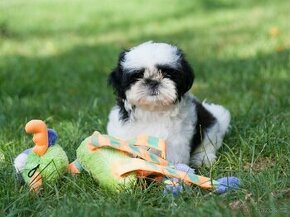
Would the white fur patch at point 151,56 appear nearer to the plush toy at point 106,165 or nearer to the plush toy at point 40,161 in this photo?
the plush toy at point 106,165

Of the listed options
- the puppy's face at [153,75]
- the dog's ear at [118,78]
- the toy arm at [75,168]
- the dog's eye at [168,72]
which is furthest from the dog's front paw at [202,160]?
the toy arm at [75,168]

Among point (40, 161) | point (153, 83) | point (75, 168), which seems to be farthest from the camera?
point (153, 83)

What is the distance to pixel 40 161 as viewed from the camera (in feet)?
13.3

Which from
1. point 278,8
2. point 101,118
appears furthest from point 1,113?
point 278,8

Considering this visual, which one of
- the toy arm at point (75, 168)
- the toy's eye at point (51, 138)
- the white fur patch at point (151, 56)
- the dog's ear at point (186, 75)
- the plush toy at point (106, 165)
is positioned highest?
the white fur patch at point (151, 56)

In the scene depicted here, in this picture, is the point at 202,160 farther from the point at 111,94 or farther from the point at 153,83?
the point at 111,94

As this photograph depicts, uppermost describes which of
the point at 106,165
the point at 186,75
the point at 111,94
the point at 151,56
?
the point at 151,56

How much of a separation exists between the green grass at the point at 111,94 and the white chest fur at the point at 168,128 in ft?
0.97

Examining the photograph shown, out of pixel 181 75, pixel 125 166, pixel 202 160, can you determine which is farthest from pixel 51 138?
pixel 202 160

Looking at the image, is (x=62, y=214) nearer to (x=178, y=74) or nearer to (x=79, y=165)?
(x=79, y=165)

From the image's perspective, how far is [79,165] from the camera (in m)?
4.22

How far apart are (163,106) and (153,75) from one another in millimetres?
291

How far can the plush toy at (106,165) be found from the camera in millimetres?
3881

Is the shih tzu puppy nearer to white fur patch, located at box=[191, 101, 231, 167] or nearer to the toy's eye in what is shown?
white fur patch, located at box=[191, 101, 231, 167]
